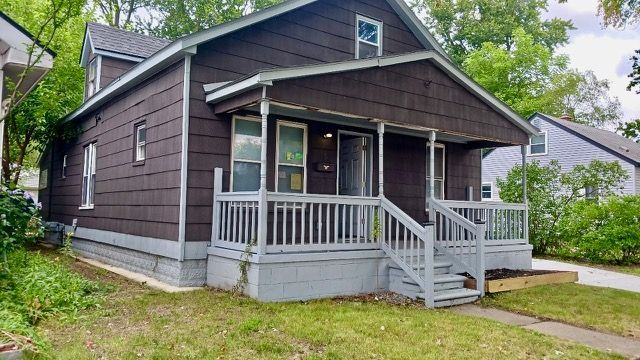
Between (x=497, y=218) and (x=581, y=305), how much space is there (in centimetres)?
285

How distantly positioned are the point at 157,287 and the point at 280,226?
87.5 inches

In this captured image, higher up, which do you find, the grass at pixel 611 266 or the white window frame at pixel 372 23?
the white window frame at pixel 372 23

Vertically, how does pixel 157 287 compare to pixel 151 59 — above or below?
below

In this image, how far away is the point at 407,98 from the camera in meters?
8.41

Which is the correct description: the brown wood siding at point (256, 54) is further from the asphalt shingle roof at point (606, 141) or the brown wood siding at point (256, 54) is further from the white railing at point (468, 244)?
the asphalt shingle roof at point (606, 141)

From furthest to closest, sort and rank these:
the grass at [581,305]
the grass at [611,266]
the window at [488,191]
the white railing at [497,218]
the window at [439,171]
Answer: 1. the window at [488,191]
2. the grass at [611,266]
3. the window at [439,171]
4. the white railing at [497,218]
5. the grass at [581,305]

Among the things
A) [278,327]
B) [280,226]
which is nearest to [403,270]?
[280,226]

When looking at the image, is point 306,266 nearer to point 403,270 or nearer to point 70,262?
point 403,270

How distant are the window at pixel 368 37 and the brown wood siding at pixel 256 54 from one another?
0.46 ft

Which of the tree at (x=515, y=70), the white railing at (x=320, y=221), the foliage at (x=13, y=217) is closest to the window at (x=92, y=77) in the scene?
the foliage at (x=13, y=217)

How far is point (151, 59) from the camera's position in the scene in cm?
820

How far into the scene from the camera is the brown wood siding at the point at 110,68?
1254 centimetres

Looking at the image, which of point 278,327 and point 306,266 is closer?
point 278,327

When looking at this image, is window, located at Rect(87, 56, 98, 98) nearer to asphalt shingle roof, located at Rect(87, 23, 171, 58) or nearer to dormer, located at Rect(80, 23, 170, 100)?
dormer, located at Rect(80, 23, 170, 100)
